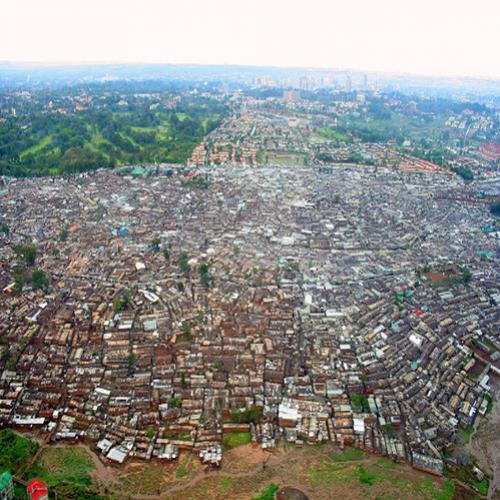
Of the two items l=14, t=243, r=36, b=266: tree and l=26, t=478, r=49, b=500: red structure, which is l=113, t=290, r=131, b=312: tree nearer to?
l=14, t=243, r=36, b=266: tree

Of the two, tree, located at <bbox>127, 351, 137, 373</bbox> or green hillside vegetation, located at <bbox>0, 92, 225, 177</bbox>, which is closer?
tree, located at <bbox>127, 351, 137, 373</bbox>

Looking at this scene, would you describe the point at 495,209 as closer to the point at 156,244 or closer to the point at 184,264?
the point at 184,264

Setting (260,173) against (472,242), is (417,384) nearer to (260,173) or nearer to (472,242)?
(472,242)

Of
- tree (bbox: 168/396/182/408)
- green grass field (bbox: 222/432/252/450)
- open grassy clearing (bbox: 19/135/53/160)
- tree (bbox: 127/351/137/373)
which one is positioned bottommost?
green grass field (bbox: 222/432/252/450)

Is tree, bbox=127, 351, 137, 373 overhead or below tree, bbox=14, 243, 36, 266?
below

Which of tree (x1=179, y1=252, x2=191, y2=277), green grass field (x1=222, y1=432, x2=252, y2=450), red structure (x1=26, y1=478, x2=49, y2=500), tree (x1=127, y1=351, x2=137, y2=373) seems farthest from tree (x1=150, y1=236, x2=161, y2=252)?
red structure (x1=26, y1=478, x2=49, y2=500)

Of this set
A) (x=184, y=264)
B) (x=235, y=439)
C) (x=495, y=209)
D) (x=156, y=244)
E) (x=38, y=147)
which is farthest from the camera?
(x=38, y=147)

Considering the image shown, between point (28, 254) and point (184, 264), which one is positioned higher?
point (28, 254)

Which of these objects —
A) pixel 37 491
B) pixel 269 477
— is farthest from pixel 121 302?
pixel 269 477
